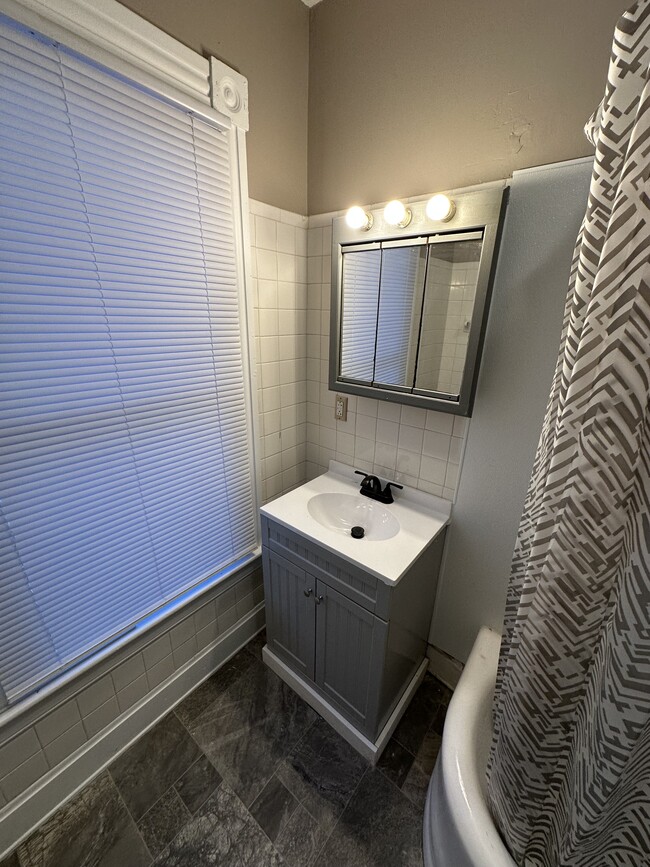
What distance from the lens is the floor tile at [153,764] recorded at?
3.72 ft

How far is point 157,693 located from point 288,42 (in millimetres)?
2552

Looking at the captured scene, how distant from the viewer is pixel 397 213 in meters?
1.10

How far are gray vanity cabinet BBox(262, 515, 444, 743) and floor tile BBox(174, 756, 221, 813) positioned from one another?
1.30 ft

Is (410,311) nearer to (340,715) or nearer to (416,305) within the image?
(416,305)

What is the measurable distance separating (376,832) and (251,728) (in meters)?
0.54

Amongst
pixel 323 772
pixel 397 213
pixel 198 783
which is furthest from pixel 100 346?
pixel 323 772

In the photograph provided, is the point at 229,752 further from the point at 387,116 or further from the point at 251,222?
the point at 387,116

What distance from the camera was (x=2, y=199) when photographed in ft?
2.43

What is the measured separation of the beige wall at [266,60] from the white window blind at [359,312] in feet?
1.41

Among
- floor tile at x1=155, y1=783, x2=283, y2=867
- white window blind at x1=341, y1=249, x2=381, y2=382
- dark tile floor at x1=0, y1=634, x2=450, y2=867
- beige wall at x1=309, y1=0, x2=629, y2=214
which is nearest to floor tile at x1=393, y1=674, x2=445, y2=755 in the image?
dark tile floor at x1=0, y1=634, x2=450, y2=867

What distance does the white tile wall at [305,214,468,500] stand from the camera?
1.29 meters

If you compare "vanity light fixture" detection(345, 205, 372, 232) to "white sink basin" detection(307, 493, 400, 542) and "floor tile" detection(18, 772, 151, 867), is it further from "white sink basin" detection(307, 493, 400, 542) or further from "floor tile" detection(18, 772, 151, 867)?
"floor tile" detection(18, 772, 151, 867)

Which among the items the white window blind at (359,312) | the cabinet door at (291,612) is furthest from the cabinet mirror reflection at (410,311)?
the cabinet door at (291,612)

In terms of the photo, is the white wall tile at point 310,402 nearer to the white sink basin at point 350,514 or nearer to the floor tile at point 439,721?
the white sink basin at point 350,514
